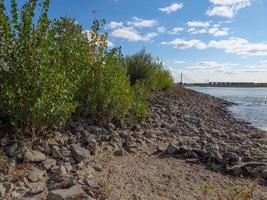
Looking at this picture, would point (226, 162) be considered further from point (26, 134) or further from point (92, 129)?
point (26, 134)

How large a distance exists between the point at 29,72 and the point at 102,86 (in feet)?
8.49

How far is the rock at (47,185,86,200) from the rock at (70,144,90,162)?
1.50m

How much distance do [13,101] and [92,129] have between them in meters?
2.41

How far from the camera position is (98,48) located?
28.6 ft

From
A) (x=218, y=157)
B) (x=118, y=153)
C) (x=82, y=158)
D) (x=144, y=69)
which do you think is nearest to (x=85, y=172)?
(x=82, y=158)

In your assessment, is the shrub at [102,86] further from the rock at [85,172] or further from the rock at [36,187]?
the rock at [36,187]

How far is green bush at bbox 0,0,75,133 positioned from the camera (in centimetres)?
571

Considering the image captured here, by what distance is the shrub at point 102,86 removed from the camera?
8117 mm

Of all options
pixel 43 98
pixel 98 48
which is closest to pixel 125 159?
pixel 43 98

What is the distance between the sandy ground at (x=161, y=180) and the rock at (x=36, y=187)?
878 mm

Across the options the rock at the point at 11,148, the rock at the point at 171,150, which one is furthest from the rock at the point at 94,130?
the rock at the point at 11,148

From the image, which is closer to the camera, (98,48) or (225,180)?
(225,180)

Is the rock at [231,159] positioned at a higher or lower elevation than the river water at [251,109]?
higher

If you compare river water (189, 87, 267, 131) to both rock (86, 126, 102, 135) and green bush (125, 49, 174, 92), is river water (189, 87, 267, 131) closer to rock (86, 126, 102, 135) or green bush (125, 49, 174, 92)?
green bush (125, 49, 174, 92)
